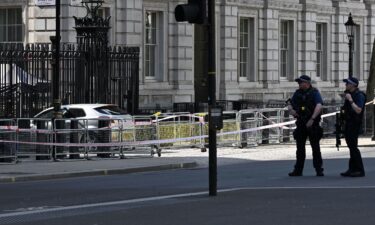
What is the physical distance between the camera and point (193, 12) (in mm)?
15562

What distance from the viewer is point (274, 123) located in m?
33.8

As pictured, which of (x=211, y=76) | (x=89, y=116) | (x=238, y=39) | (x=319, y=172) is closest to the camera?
(x=211, y=76)

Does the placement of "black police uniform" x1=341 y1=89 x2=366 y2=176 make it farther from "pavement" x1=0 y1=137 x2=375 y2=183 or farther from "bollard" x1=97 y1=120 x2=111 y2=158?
"bollard" x1=97 y1=120 x2=111 y2=158

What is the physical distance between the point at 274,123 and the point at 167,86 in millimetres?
10679

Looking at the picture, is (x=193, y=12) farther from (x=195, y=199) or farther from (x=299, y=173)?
(x=299, y=173)

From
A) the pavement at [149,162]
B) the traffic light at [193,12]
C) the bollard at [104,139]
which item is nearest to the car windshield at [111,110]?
the pavement at [149,162]

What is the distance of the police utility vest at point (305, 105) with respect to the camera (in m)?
20.2

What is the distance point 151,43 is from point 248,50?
7489 mm

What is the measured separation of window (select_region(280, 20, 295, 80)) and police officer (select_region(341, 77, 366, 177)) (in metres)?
Result: 32.0

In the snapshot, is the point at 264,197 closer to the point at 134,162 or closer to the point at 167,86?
the point at 134,162

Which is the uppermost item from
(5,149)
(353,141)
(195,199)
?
(353,141)

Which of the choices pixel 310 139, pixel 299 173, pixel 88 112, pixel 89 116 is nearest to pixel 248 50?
pixel 88 112

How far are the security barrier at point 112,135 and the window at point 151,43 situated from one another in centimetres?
1056

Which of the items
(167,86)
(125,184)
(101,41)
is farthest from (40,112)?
(167,86)
